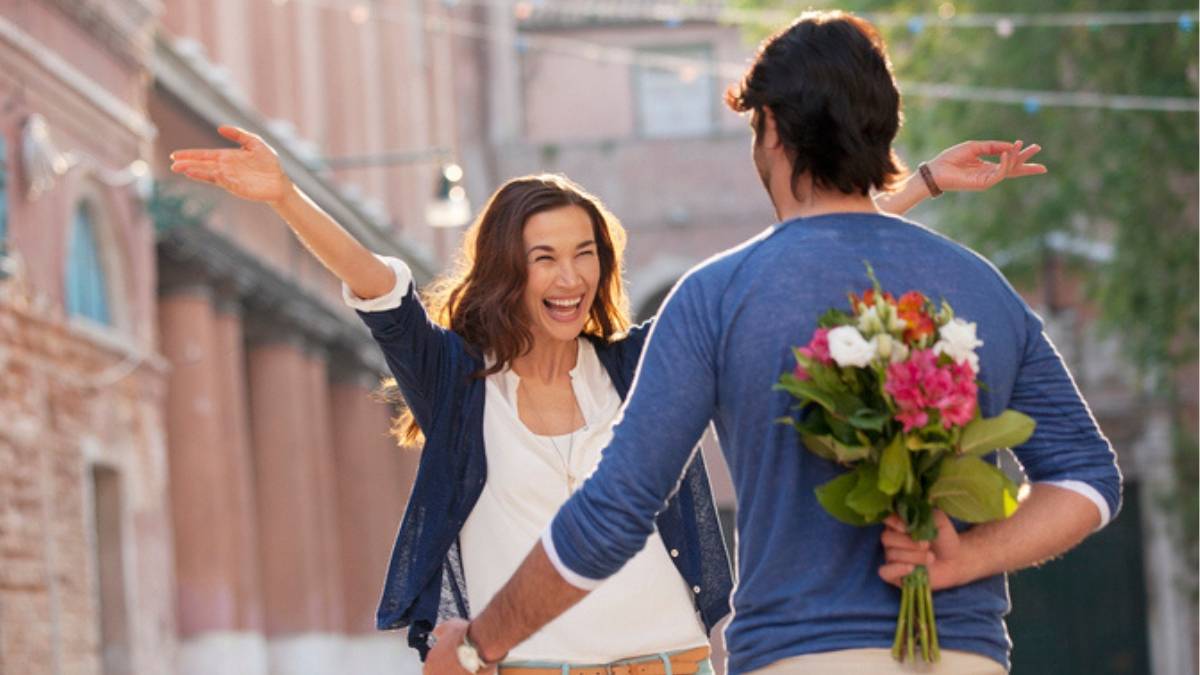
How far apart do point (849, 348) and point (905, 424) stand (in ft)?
0.50

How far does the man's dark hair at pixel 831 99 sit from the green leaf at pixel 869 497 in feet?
1.60

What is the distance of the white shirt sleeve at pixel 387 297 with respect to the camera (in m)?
5.17

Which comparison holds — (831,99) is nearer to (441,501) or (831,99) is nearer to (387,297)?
(387,297)

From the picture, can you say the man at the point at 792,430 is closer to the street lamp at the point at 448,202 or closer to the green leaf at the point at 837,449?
the green leaf at the point at 837,449

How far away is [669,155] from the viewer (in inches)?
1743

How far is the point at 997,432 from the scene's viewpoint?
397cm

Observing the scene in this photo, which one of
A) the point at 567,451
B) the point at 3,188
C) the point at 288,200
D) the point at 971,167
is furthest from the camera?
the point at 3,188

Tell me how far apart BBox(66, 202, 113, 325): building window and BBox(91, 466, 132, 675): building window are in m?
1.21

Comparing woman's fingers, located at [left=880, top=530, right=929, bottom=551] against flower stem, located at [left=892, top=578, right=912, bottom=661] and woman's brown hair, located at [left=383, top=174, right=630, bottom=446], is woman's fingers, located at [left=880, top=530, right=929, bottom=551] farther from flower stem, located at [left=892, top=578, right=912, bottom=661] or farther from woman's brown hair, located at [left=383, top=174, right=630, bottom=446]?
woman's brown hair, located at [left=383, top=174, right=630, bottom=446]

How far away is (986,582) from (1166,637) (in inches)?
1169

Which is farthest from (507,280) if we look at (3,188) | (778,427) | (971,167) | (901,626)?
(3,188)

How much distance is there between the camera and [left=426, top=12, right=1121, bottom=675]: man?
157 inches

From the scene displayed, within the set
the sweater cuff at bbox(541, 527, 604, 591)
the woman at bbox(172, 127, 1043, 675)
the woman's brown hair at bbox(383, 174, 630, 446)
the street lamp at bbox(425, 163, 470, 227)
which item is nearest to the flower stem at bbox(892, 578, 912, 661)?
the sweater cuff at bbox(541, 527, 604, 591)

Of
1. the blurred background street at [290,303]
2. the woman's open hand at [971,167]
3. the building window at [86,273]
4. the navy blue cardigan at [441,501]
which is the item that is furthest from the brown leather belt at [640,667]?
the building window at [86,273]
